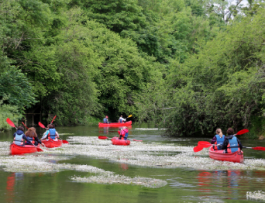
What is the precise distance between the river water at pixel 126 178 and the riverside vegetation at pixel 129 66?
33.3 ft

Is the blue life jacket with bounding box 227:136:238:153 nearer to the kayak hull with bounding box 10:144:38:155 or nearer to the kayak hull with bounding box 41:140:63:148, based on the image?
the kayak hull with bounding box 10:144:38:155

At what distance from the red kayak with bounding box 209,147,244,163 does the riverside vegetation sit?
9038 millimetres

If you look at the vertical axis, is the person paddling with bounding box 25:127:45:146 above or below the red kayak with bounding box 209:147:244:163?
above

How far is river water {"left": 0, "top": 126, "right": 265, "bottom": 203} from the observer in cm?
1162

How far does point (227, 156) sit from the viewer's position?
1888 centimetres

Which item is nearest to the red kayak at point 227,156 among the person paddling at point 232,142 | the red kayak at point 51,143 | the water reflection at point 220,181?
the person paddling at point 232,142

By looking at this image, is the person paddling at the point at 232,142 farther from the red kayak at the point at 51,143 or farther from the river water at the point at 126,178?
the red kayak at the point at 51,143

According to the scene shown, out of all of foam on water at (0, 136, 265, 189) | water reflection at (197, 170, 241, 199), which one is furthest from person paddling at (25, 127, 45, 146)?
water reflection at (197, 170, 241, 199)

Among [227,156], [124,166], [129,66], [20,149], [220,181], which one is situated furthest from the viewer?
[129,66]

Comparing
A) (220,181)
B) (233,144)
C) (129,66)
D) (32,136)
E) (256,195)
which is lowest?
(256,195)

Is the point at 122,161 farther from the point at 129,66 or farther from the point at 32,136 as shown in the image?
the point at 129,66

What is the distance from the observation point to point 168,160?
1942 cm

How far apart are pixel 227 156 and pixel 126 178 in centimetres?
627

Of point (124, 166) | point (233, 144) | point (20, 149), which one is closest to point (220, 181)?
point (124, 166)
